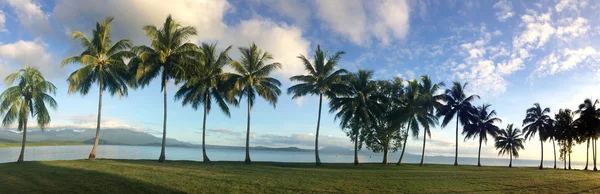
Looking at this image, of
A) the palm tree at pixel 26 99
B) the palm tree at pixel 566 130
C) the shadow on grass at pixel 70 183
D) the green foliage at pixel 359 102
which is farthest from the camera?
the palm tree at pixel 566 130

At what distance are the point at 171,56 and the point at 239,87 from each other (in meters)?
6.47

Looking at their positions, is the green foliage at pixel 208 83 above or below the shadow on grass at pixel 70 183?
above

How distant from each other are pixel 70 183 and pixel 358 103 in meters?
25.9

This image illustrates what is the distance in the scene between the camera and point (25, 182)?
13055 millimetres

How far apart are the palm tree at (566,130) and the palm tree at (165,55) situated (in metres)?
49.9

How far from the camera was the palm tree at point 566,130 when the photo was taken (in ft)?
147

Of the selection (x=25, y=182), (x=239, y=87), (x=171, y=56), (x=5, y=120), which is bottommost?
(x=25, y=182)

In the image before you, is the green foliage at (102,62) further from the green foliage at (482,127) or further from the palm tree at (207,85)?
the green foliage at (482,127)

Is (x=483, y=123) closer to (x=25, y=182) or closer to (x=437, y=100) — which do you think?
(x=437, y=100)

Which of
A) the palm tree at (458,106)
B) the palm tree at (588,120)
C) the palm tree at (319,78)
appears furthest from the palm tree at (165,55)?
the palm tree at (588,120)

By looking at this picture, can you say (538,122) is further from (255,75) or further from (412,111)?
(255,75)

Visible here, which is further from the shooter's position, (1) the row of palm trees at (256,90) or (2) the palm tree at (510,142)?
(2) the palm tree at (510,142)

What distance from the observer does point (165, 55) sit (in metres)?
27.4

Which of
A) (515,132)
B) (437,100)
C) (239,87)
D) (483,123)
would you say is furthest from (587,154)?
(239,87)
